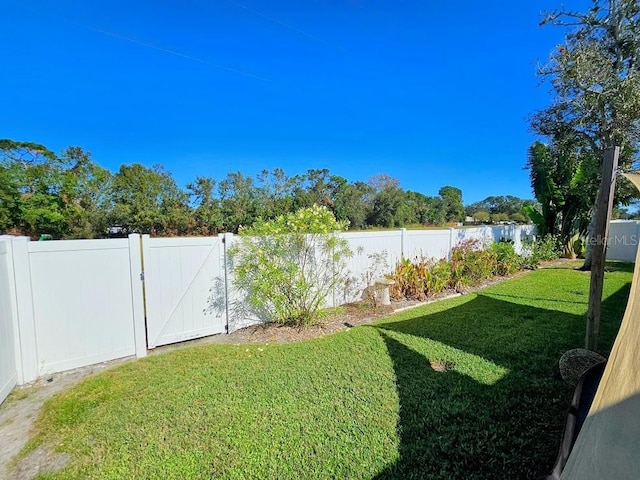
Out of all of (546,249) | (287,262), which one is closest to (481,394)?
(287,262)

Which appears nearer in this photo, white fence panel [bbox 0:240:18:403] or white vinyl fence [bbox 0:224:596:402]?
white fence panel [bbox 0:240:18:403]

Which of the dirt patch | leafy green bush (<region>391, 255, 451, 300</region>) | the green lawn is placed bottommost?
the dirt patch

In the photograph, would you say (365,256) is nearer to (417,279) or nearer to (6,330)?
(417,279)

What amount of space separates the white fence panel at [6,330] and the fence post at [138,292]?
1210 millimetres

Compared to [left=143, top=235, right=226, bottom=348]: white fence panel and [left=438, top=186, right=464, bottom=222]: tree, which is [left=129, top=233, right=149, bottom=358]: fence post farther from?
[left=438, top=186, right=464, bottom=222]: tree

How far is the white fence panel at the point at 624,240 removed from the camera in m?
13.7

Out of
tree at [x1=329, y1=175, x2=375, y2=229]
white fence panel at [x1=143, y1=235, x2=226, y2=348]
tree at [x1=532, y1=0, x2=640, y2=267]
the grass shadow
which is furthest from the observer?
tree at [x1=329, y1=175, x2=375, y2=229]

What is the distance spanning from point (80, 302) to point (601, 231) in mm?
6145

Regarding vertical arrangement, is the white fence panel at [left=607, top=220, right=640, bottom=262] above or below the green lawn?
above

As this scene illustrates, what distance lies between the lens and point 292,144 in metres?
25.7

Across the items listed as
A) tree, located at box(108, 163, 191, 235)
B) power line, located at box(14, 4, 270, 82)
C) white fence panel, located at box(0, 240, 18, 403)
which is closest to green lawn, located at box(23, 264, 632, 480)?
white fence panel, located at box(0, 240, 18, 403)

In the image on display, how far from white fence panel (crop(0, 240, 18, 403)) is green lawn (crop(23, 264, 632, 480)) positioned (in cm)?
62

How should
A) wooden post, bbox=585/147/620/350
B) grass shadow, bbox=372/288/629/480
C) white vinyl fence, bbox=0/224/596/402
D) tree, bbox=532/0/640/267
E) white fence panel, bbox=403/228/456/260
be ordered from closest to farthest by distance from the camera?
grass shadow, bbox=372/288/629/480
wooden post, bbox=585/147/620/350
white vinyl fence, bbox=0/224/596/402
white fence panel, bbox=403/228/456/260
tree, bbox=532/0/640/267

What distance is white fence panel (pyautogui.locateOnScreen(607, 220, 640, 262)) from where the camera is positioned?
13719mm
